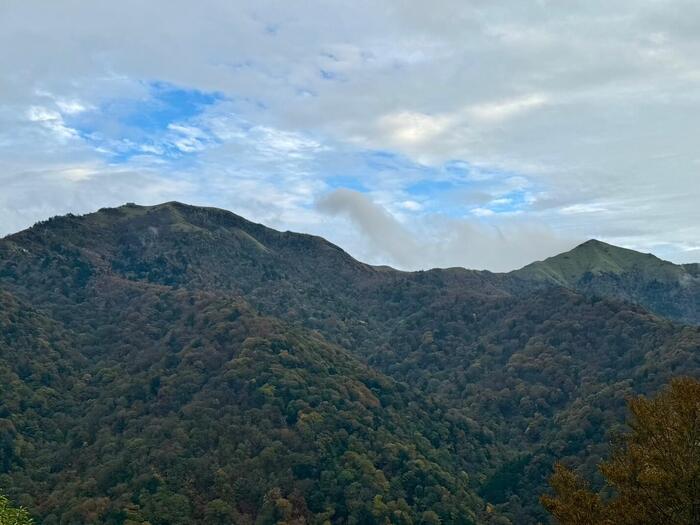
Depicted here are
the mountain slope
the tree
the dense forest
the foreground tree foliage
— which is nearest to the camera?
the foreground tree foliage

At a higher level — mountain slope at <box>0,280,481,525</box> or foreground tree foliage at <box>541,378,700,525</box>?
foreground tree foliage at <box>541,378,700,525</box>

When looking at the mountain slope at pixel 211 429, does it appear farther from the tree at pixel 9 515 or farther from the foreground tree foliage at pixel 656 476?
the foreground tree foliage at pixel 656 476

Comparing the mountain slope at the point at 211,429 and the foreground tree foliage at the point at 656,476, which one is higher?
the foreground tree foliage at the point at 656,476

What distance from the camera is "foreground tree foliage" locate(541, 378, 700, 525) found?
2545 cm

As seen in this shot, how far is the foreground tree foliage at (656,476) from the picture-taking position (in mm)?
25453

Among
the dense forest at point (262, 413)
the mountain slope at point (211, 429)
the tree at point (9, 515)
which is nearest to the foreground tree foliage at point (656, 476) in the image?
the tree at point (9, 515)

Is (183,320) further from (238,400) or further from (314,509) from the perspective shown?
(314,509)

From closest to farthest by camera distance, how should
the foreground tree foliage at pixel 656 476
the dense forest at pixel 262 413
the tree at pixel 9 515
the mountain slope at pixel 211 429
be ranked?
1. the foreground tree foliage at pixel 656 476
2. the tree at pixel 9 515
3. the mountain slope at pixel 211 429
4. the dense forest at pixel 262 413

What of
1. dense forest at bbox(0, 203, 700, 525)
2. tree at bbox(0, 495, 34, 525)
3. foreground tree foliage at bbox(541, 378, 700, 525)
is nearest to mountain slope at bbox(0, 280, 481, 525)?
dense forest at bbox(0, 203, 700, 525)

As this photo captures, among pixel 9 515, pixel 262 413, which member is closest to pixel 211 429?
pixel 262 413

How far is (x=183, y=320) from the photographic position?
164 m

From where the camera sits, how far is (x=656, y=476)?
81.8 ft

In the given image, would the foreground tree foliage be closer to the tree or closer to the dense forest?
the tree

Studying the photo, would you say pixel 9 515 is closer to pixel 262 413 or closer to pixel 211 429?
pixel 211 429
